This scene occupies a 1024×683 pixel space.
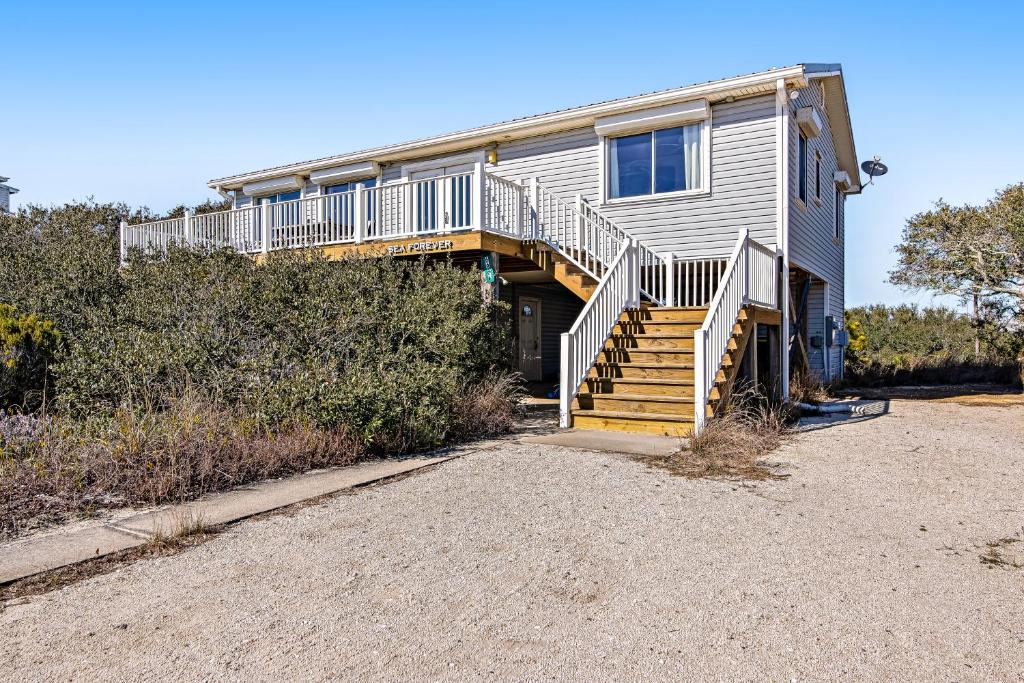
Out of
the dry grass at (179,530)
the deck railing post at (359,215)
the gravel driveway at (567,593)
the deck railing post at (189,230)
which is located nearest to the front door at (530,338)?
the deck railing post at (359,215)

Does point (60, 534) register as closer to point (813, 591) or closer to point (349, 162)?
point (813, 591)

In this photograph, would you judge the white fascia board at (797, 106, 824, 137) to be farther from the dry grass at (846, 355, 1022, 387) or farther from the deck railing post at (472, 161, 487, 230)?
the dry grass at (846, 355, 1022, 387)

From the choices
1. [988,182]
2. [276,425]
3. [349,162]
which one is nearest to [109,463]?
[276,425]

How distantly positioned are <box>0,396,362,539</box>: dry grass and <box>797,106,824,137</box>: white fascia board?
9560mm

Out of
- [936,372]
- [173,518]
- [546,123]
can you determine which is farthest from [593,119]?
[936,372]

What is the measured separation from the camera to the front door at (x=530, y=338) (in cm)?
1587

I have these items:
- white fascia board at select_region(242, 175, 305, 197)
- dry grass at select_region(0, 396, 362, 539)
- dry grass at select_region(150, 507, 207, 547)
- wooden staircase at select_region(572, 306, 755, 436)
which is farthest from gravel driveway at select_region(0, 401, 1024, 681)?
white fascia board at select_region(242, 175, 305, 197)

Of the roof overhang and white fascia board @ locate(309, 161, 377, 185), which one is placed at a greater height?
the roof overhang

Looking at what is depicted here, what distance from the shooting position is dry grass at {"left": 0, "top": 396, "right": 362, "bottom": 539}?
14.8ft

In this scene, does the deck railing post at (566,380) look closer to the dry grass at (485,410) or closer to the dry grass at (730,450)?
the dry grass at (485,410)

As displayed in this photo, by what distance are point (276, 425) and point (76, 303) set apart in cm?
408

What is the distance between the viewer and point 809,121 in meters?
11.7

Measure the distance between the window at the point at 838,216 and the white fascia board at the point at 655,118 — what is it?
252 inches

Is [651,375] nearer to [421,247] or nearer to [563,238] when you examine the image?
[563,238]
